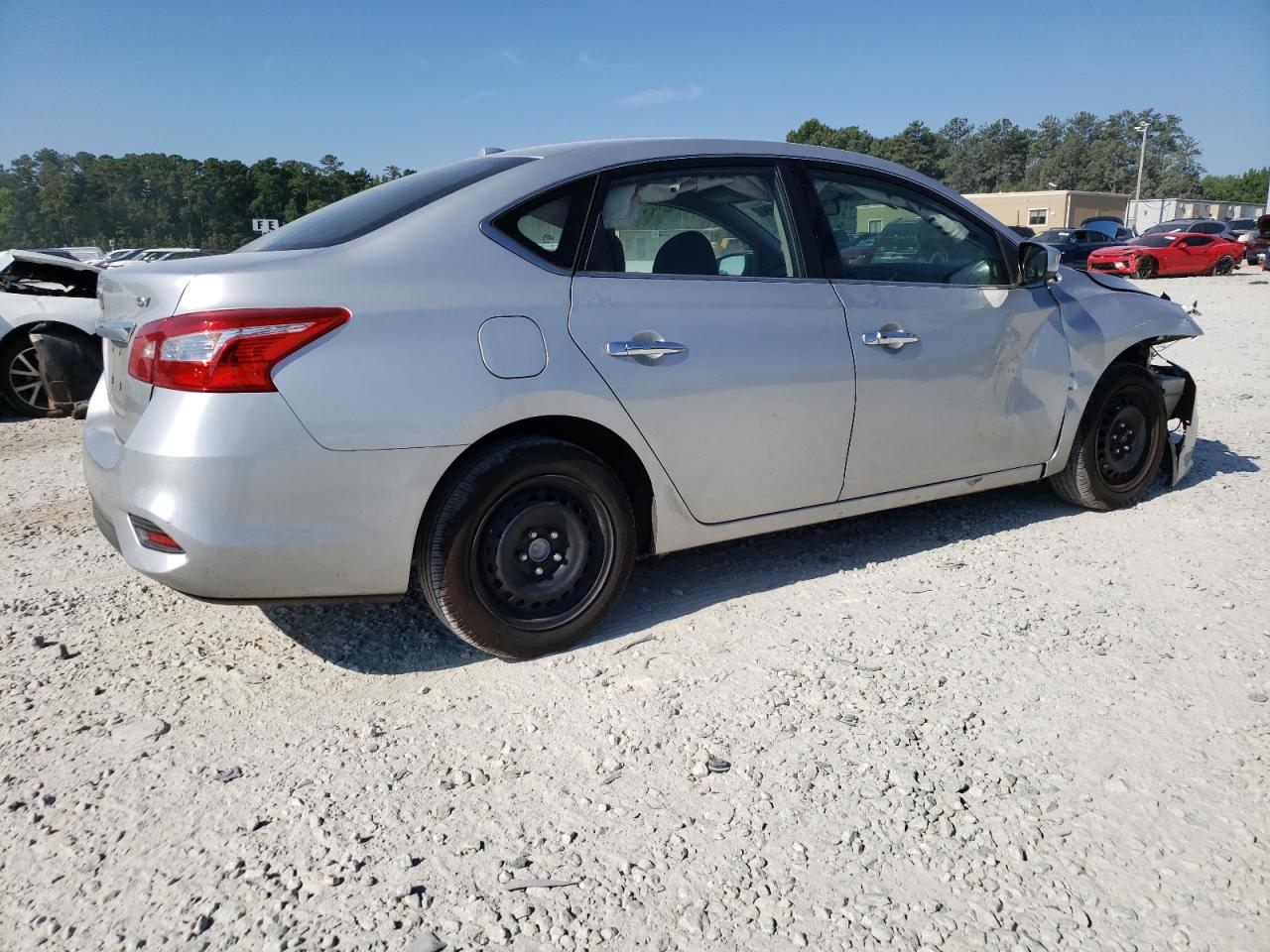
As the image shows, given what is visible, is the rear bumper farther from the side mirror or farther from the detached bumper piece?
the detached bumper piece

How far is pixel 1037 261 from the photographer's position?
4133mm

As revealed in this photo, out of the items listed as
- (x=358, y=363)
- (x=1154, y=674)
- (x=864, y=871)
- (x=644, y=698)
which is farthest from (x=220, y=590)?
(x=1154, y=674)

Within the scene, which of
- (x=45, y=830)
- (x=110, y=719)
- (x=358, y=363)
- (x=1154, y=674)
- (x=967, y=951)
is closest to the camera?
(x=967, y=951)

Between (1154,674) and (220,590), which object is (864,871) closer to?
(1154,674)

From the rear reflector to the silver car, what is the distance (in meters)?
0.01

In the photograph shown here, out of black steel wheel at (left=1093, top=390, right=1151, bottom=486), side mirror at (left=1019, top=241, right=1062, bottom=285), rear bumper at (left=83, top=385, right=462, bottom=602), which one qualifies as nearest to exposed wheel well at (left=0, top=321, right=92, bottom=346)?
rear bumper at (left=83, top=385, right=462, bottom=602)

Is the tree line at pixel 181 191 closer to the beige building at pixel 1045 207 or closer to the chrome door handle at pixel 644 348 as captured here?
the beige building at pixel 1045 207

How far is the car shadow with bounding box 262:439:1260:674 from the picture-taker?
11.0 ft

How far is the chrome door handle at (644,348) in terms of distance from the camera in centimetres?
309

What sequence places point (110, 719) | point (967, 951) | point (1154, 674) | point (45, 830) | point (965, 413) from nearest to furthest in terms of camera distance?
point (967, 951)
point (45, 830)
point (110, 719)
point (1154, 674)
point (965, 413)

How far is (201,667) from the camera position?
321 centimetres

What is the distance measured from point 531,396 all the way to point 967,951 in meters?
1.91

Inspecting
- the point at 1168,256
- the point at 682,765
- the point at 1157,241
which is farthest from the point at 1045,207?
the point at 682,765

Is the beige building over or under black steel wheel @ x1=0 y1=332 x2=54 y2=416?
over
